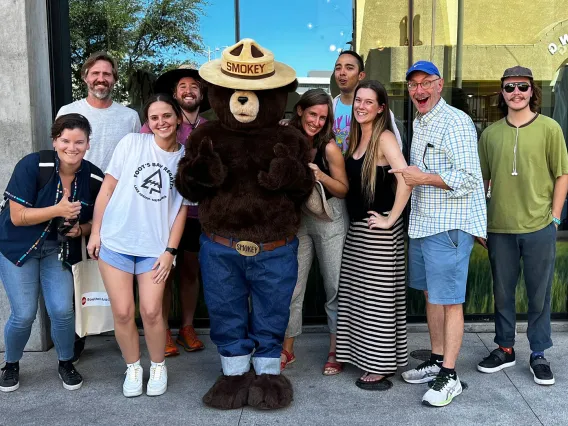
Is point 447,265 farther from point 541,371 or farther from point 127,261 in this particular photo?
point 127,261

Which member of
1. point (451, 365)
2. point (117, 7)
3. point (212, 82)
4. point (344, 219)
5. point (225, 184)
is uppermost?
point (117, 7)

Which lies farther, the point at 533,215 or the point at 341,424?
the point at 533,215

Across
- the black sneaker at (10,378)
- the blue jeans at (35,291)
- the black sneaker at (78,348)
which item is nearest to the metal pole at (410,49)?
the blue jeans at (35,291)

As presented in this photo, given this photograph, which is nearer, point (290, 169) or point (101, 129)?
point (290, 169)

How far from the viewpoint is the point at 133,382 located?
3646 mm

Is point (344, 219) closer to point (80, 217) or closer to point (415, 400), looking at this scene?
point (415, 400)

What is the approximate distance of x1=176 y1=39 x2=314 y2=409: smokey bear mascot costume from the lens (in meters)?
3.31

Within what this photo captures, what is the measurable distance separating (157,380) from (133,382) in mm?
147

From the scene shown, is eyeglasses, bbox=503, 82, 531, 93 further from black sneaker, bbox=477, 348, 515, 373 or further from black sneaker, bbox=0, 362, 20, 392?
black sneaker, bbox=0, 362, 20, 392

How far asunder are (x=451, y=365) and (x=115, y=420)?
2.01 meters

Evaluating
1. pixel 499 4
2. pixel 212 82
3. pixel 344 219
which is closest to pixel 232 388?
pixel 344 219

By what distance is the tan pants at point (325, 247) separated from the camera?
3.79 m

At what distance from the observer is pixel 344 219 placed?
3.83 meters

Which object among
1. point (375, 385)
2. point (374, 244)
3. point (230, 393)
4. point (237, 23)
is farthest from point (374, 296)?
point (237, 23)
